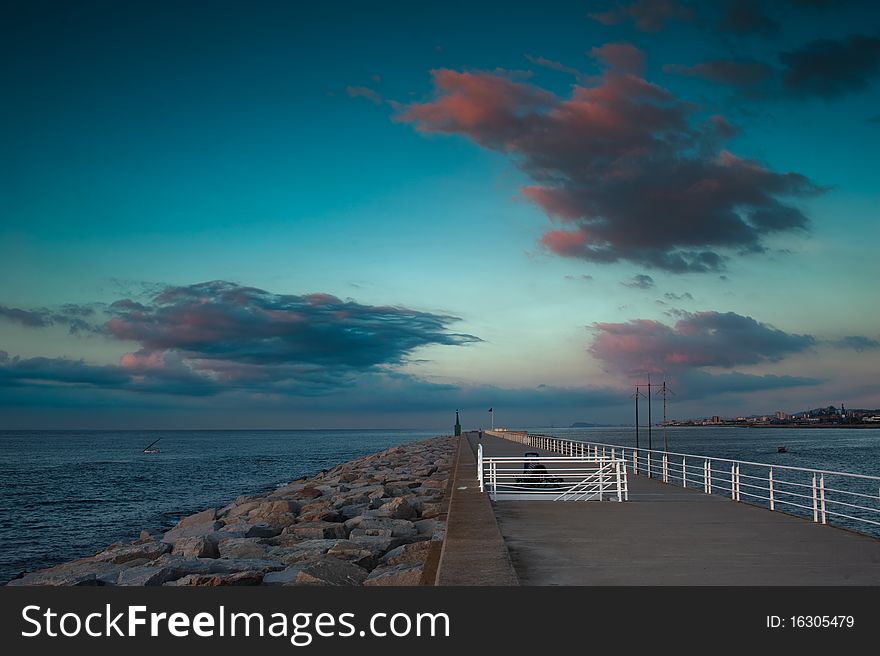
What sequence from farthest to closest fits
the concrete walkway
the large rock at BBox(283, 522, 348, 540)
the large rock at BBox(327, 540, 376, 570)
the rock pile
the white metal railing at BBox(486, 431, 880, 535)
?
the large rock at BBox(283, 522, 348, 540), the white metal railing at BBox(486, 431, 880, 535), the large rock at BBox(327, 540, 376, 570), the rock pile, the concrete walkway

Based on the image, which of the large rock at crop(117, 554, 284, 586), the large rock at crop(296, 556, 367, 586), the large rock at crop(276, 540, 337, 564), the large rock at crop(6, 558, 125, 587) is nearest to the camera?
the large rock at crop(296, 556, 367, 586)

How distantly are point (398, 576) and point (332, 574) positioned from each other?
1090mm

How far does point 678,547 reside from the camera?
379 inches

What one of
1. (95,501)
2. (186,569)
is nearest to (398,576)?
(186,569)

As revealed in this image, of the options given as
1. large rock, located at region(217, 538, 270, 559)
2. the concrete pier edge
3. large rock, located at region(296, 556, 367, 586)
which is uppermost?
the concrete pier edge

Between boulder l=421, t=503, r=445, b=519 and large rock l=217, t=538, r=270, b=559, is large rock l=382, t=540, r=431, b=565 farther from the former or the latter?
boulder l=421, t=503, r=445, b=519

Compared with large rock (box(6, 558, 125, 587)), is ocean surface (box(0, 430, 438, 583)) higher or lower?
lower

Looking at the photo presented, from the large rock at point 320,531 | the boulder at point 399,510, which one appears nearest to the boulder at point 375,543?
the large rock at point 320,531

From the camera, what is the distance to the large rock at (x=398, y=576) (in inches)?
369

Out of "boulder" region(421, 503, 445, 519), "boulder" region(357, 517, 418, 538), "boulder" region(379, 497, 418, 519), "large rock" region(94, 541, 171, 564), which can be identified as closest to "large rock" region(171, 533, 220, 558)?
"large rock" region(94, 541, 171, 564)

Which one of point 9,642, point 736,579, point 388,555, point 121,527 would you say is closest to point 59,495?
point 121,527

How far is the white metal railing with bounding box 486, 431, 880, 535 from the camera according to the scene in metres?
12.4

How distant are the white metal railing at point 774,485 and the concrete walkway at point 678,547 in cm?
57

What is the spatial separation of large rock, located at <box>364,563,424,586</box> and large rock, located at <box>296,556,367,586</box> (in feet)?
0.78
